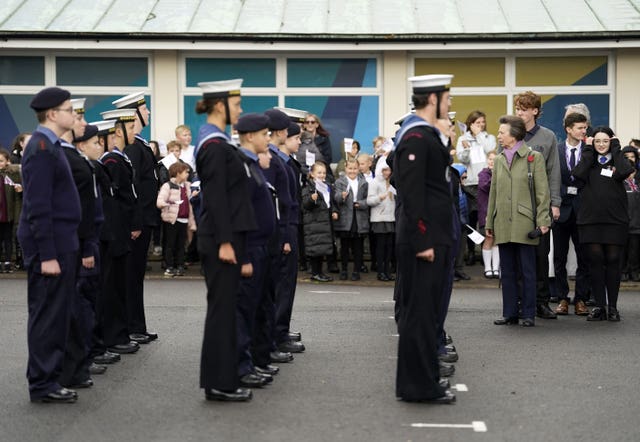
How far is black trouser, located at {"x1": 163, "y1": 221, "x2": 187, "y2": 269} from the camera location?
18.1 m

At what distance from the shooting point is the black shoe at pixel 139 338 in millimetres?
11453

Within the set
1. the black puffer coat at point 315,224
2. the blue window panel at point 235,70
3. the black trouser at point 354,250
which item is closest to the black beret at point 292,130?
the black puffer coat at point 315,224

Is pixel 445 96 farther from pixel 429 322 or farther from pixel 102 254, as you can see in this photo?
pixel 102 254

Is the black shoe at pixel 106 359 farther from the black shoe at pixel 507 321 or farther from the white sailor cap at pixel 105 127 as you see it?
the black shoe at pixel 507 321

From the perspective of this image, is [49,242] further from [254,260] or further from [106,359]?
[106,359]

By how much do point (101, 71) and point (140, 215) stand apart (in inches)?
429

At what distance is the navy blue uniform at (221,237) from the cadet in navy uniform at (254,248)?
39 cm

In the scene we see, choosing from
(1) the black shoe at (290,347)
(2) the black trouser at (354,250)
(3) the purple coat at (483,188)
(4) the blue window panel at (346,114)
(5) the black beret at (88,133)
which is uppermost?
(4) the blue window panel at (346,114)

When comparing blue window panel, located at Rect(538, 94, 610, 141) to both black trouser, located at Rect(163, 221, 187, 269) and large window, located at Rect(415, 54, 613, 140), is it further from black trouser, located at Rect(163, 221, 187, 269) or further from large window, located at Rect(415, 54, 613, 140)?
black trouser, located at Rect(163, 221, 187, 269)

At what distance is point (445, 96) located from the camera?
348 inches

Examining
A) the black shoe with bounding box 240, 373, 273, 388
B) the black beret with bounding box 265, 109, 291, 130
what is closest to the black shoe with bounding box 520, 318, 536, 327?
the black beret with bounding box 265, 109, 291, 130

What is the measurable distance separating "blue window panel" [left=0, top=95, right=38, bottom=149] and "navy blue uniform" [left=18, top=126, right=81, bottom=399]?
43.9 ft

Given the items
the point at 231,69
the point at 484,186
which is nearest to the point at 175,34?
the point at 231,69

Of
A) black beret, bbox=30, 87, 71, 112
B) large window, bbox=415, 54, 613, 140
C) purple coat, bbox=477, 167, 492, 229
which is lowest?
purple coat, bbox=477, 167, 492, 229
